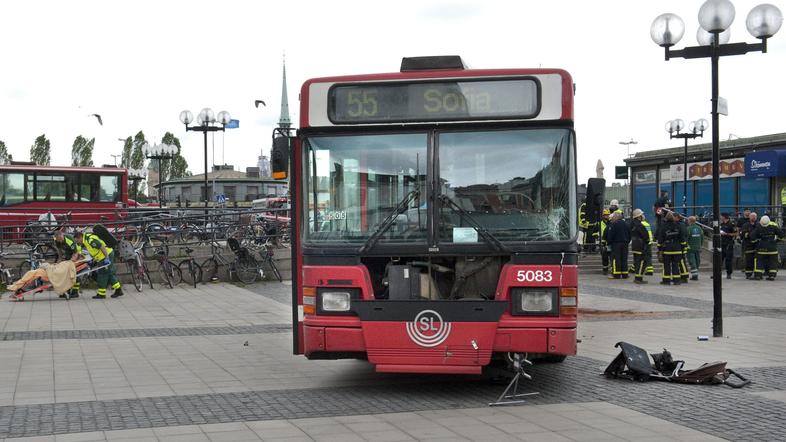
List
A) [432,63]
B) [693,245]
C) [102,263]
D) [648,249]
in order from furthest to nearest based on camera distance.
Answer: [693,245], [648,249], [102,263], [432,63]

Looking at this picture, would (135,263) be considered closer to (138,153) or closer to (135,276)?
(135,276)

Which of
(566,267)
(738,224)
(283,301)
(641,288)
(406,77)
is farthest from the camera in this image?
(738,224)

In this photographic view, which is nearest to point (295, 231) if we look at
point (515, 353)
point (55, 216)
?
point (515, 353)

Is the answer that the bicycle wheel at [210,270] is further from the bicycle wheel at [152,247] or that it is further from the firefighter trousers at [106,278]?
the firefighter trousers at [106,278]

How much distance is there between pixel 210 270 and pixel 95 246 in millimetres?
3859

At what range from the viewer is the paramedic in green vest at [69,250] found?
19125 mm

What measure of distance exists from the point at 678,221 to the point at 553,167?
1556 cm

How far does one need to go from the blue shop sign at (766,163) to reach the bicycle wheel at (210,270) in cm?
1895

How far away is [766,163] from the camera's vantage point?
31.3 m

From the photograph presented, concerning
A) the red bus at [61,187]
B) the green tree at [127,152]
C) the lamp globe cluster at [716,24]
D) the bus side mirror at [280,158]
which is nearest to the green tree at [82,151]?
the green tree at [127,152]

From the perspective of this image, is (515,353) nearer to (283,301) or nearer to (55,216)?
(283,301)

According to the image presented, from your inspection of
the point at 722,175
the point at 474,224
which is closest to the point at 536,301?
the point at 474,224

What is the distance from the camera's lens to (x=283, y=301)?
18875 millimetres

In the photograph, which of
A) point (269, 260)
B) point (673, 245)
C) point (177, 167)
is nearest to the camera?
point (673, 245)
